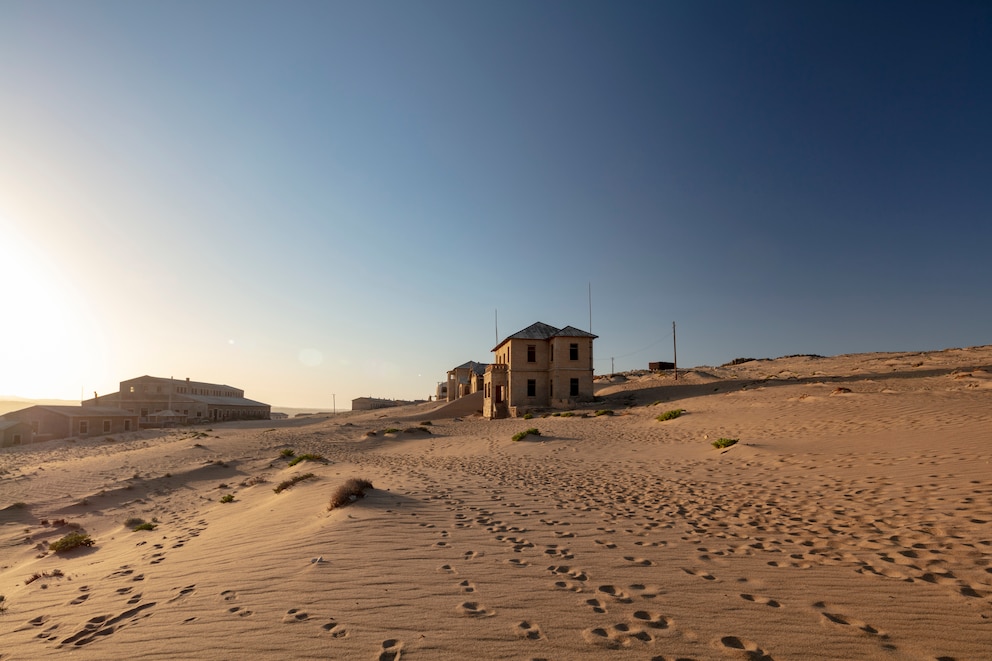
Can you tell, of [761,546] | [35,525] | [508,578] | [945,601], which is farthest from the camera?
[35,525]

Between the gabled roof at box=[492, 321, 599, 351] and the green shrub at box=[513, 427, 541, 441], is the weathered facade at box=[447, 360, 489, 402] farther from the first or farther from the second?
the green shrub at box=[513, 427, 541, 441]

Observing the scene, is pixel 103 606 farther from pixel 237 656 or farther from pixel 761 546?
pixel 761 546

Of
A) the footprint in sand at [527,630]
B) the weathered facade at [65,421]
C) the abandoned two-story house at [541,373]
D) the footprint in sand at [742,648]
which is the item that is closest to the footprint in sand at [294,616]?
the footprint in sand at [527,630]

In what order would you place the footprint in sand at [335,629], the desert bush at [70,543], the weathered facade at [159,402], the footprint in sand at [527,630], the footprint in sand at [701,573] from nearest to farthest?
the footprint in sand at [527,630], the footprint in sand at [335,629], the footprint in sand at [701,573], the desert bush at [70,543], the weathered facade at [159,402]

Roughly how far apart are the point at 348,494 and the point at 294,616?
4942 millimetres

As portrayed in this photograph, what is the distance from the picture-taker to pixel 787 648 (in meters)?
3.76

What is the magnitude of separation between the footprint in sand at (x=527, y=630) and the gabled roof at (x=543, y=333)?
35770 millimetres

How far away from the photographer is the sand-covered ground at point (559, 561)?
4.04m

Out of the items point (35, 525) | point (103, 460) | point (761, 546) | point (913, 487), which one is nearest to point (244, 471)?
point (35, 525)

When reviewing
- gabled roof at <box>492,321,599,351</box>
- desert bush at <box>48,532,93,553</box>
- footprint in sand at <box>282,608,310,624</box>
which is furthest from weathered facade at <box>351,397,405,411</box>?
footprint in sand at <box>282,608,310,624</box>

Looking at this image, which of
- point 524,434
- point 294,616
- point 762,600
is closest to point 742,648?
point 762,600

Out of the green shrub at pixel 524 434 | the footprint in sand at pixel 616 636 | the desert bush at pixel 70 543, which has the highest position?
the footprint in sand at pixel 616 636

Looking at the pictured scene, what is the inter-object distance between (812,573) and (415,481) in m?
9.25

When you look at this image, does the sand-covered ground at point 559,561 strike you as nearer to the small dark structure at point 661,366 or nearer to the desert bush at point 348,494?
the desert bush at point 348,494
